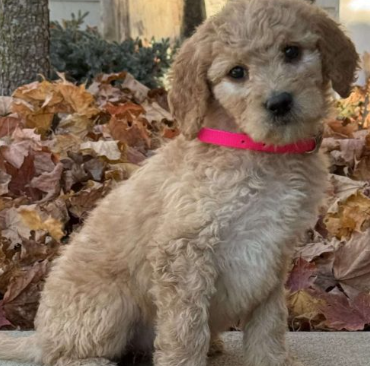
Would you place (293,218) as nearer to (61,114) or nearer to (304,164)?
(304,164)

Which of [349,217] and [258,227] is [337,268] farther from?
[258,227]

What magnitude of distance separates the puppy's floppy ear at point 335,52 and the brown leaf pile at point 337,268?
4.62ft

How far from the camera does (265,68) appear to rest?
135 inches

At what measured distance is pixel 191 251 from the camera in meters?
3.46

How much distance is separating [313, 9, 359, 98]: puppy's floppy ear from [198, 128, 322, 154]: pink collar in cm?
31

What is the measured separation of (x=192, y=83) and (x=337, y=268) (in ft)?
6.02

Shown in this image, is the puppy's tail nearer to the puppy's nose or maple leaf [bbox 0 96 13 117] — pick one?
the puppy's nose

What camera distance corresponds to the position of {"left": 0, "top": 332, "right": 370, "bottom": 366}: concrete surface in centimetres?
404

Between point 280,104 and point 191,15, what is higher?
point 280,104

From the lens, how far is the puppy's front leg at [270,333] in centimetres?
384

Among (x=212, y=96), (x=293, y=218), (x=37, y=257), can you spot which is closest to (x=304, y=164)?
(x=293, y=218)

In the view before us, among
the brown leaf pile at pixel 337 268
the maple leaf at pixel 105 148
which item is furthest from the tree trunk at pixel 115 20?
the brown leaf pile at pixel 337 268

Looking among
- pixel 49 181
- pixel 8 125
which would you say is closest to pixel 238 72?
pixel 49 181

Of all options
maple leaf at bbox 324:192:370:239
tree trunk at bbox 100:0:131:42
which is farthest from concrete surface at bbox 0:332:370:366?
tree trunk at bbox 100:0:131:42
